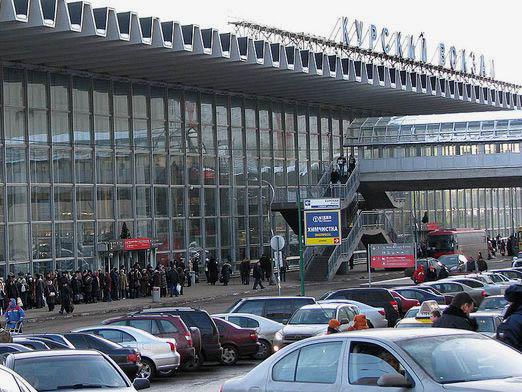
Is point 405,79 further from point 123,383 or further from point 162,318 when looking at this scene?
point 123,383

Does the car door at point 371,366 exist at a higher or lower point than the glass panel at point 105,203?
lower

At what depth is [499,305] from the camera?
28547 millimetres

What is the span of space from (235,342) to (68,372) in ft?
48.6

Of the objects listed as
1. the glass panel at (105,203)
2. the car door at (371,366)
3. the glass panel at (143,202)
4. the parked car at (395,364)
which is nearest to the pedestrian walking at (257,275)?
the glass panel at (143,202)

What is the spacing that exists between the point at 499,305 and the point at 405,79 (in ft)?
143

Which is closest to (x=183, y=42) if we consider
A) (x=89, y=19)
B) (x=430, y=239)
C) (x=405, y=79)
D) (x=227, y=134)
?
(x=89, y=19)

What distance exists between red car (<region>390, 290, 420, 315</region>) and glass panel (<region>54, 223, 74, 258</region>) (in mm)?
20549

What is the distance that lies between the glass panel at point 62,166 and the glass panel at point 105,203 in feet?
7.47

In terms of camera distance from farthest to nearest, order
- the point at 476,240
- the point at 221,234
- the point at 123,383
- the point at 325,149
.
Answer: the point at 476,240, the point at 325,149, the point at 221,234, the point at 123,383

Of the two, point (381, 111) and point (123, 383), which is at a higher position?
point (381, 111)

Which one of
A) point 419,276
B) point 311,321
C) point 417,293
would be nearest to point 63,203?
point 419,276

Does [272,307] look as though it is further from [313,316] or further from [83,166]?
[83,166]

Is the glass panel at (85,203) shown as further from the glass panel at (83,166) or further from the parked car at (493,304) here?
the parked car at (493,304)

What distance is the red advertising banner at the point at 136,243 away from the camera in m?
55.8
